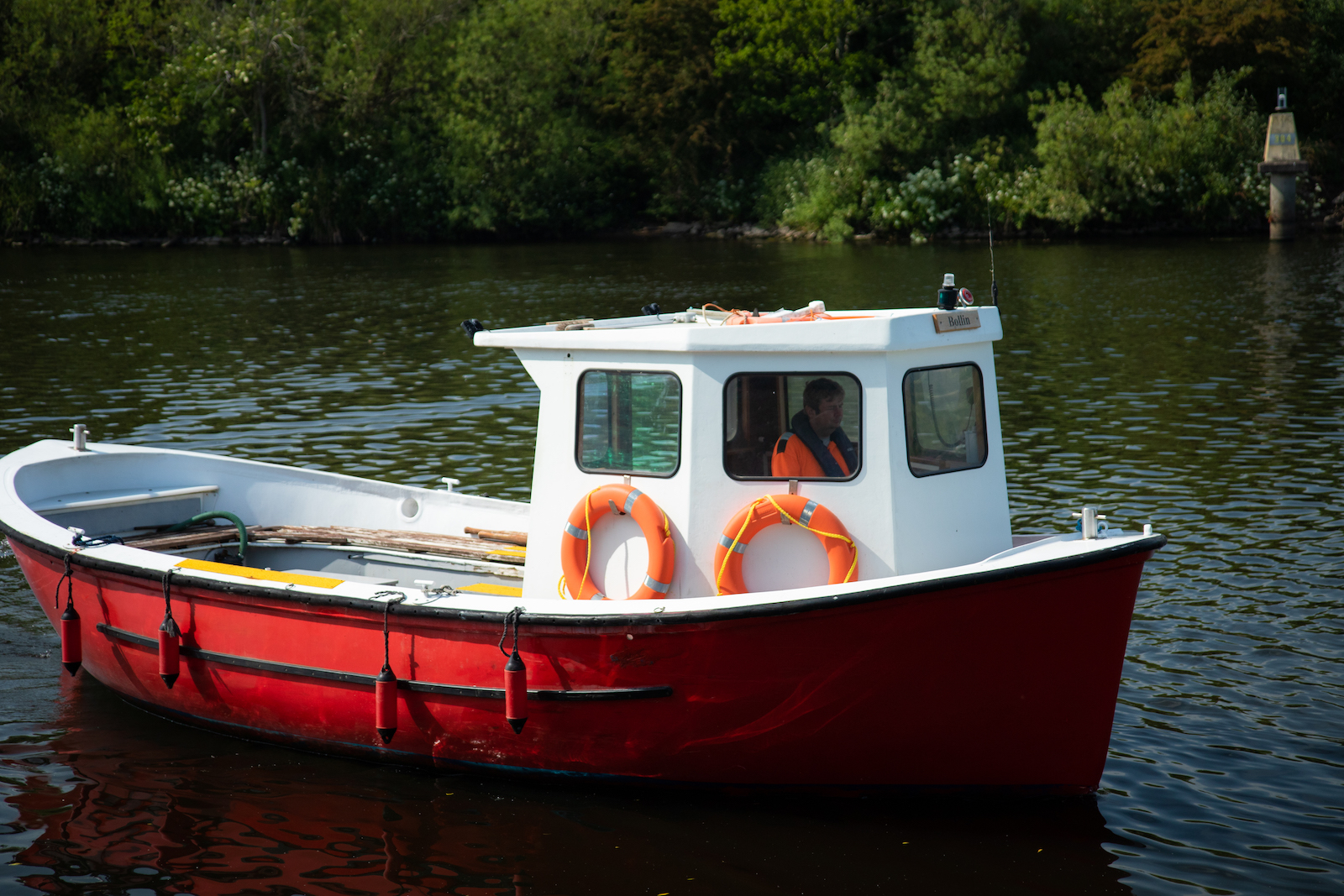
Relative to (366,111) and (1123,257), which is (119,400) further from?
(366,111)

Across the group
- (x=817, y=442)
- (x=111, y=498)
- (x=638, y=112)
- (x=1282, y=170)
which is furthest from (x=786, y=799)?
(x=638, y=112)

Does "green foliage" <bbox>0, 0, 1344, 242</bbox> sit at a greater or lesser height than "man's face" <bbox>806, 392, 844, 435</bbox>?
greater

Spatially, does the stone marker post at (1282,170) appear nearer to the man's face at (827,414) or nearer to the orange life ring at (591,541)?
the man's face at (827,414)

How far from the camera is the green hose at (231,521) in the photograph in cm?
908

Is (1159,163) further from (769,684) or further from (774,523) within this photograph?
(769,684)

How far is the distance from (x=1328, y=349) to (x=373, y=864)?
62.2 feet

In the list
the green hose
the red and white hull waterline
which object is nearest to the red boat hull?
the red and white hull waterline

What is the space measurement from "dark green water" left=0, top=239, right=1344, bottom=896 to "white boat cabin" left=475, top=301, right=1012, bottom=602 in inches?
40.8

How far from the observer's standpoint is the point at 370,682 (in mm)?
6887

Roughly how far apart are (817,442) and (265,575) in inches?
126

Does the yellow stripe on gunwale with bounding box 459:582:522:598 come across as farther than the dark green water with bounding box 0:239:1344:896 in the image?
Yes

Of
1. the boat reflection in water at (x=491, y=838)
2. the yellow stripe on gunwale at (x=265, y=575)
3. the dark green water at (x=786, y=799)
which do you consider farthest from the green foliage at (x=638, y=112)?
the yellow stripe on gunwale at (x=265, y=575)

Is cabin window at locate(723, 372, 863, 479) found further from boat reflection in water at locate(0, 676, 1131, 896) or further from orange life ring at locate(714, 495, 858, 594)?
boat reflection in water at locate(0, 676, 1131, 896)

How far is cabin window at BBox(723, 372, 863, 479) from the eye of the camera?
6402 millimetres
